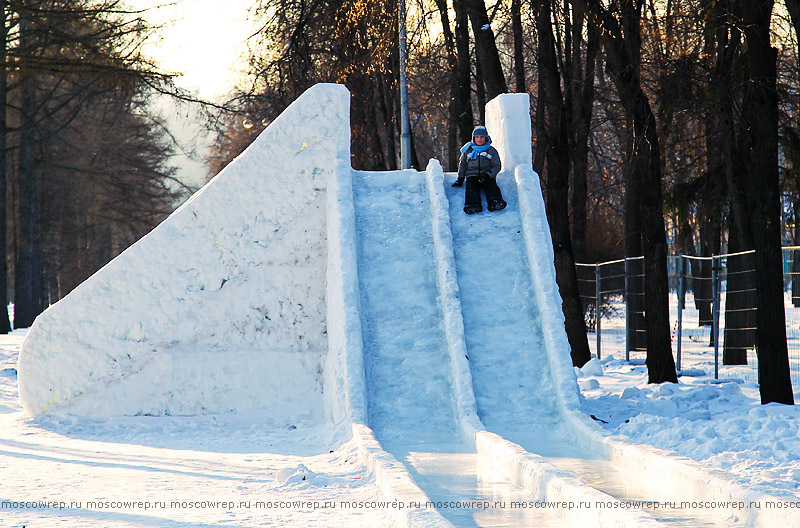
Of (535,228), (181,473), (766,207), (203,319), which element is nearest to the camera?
(181,473)

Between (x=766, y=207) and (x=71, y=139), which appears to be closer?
(x=766, y=207)

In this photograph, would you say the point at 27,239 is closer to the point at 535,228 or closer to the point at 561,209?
the point at 561,209

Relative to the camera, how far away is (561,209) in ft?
50.9

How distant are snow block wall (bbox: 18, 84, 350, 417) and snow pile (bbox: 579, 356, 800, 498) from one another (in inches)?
145

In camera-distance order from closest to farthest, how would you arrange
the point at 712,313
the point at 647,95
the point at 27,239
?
the point at 647,95, the point at 712,313, the point at 27,239

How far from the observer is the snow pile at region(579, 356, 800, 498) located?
21.2 feet

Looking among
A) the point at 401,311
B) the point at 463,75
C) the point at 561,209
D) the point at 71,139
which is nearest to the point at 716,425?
the point at 401,311

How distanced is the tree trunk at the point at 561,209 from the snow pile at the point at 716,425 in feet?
10.4

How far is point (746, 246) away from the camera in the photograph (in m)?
14.9

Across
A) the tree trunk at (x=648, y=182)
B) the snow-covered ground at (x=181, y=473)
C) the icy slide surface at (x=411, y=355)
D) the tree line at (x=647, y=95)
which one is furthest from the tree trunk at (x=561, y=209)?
the snow-covered ground at (x=181, y=473)

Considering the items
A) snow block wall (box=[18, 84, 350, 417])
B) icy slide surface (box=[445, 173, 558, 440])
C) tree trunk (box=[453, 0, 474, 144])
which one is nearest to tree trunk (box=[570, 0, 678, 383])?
icy slide surface (box=[445, 173, 558, 440])

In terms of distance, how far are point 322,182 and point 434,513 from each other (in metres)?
6.26

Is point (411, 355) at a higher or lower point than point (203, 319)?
lower

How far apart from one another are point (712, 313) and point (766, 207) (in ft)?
25.9
